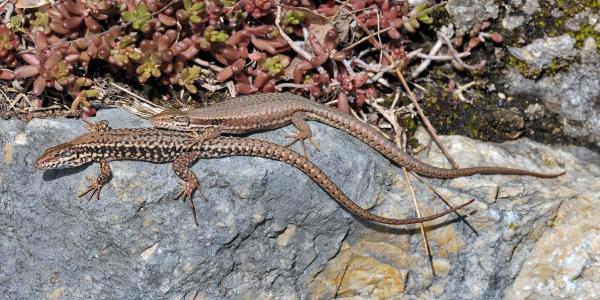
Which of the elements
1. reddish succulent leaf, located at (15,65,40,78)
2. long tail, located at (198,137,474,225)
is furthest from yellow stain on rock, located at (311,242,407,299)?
reddish succulent leaf, located at (15,65,40,78)

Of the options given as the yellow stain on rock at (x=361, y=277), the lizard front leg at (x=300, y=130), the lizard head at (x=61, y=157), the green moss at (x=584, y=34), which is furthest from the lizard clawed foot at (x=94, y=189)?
the green moss at (x=584, y=34)

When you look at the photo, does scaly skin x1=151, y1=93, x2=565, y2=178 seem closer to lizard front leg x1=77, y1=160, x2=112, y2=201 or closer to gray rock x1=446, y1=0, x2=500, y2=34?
lizard front leg x1=77, y1=160, x2=112, y2=201

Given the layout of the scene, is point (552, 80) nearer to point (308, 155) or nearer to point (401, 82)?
point (401, 82)

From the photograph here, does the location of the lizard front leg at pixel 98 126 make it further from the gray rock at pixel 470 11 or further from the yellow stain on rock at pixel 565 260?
the yellow stain on rock at pixel 565 260

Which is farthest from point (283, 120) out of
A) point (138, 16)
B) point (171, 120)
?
point (138, 16)

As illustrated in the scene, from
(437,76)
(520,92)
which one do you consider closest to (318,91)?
(437,76)

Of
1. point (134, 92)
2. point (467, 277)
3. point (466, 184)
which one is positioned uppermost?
point (134, 92)
